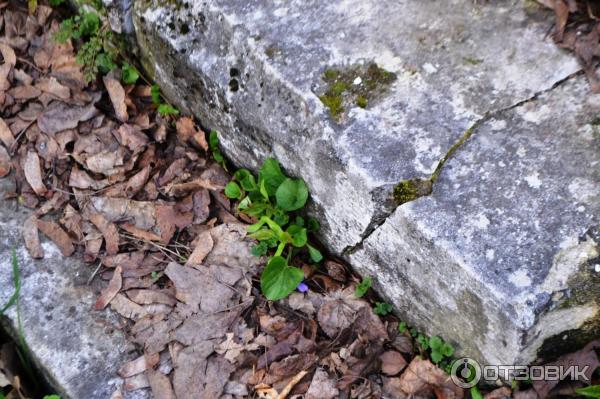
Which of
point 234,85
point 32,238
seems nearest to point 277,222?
point 234,85

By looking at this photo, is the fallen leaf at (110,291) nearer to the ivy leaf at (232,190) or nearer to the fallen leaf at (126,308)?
the fallen leaf at (126,308)

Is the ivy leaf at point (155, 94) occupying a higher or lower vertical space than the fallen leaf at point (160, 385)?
higher

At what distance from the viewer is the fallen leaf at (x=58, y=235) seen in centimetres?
270

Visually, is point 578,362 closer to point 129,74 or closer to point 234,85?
point 234,85

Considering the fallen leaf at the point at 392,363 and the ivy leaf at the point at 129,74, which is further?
the ivy leaf at the point at 129,74

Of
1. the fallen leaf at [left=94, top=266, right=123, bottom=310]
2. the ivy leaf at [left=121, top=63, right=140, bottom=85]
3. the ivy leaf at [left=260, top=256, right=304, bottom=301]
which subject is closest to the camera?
the ivy leaf at [left=260, top=256, right=304, bottom=301]

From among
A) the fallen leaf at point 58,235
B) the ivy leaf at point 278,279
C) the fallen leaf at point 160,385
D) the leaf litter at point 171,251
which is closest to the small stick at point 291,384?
the leaf litter at point 171,251

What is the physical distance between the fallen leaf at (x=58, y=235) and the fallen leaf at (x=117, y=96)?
27.0 inches

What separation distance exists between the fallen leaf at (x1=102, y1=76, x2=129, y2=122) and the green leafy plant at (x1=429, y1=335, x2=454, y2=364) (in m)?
1.91

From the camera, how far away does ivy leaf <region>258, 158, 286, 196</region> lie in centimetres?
255

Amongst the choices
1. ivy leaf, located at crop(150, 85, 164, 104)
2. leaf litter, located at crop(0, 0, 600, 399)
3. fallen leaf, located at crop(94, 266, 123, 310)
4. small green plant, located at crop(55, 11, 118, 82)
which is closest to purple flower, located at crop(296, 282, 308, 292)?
leaf litter, located at crop(0, 0, 600, 399)

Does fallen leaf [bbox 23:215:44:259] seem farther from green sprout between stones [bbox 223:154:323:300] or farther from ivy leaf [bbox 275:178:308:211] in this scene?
ivy leaf [bbox 275:178:308:211]

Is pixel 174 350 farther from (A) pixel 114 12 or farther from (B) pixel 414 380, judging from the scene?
(A) pixel 114 12

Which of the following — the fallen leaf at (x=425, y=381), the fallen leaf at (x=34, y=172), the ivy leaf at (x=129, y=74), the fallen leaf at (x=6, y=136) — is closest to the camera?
the fallen leaf at (x=425, y=381)
